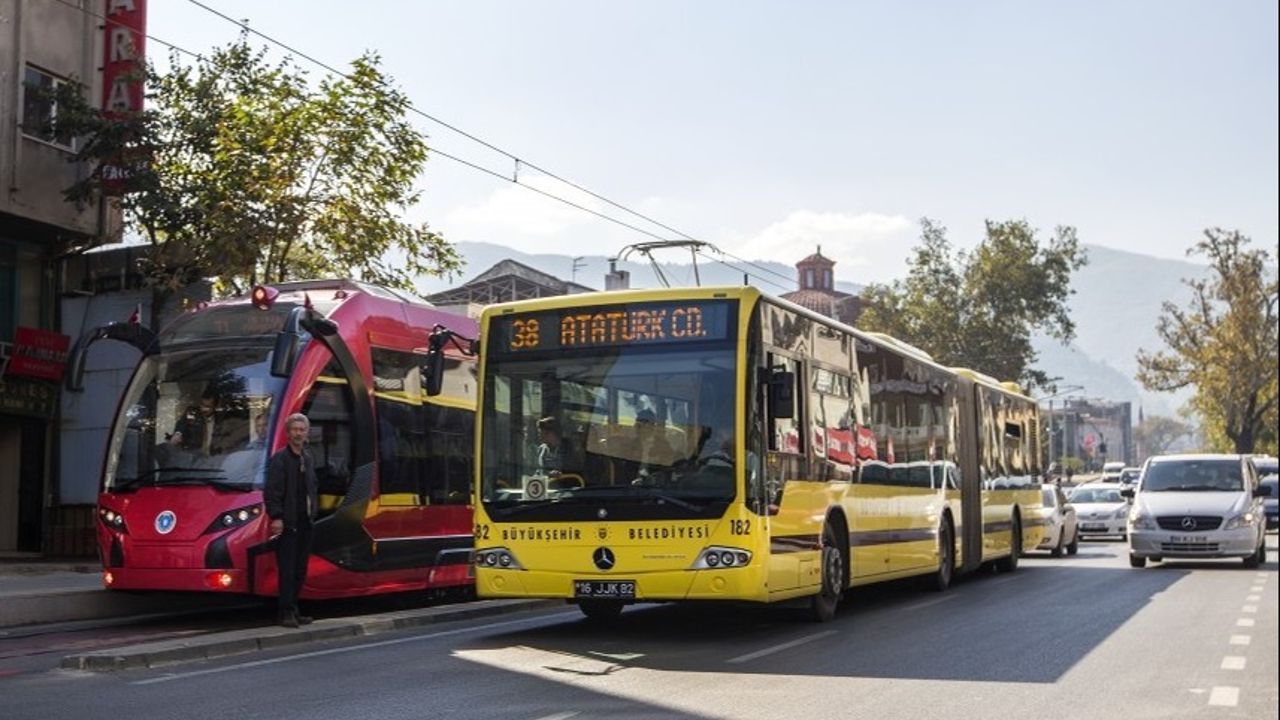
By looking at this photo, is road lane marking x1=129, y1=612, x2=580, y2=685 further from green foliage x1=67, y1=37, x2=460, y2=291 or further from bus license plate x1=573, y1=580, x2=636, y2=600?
green foliage x1=67, y1=37, x2=460, y2=291

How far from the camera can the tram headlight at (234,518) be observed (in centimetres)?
1388

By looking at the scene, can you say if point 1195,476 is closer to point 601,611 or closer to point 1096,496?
point 601,611

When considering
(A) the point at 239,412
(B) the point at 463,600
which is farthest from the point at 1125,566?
(A) the point at 239,412

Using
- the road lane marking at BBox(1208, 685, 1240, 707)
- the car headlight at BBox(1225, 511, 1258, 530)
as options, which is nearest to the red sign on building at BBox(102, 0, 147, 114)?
the car headlight at BBox(1225, 511, 1258, 530)

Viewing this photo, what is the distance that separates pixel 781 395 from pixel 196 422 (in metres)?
5.66

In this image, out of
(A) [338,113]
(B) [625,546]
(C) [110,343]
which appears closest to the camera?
(B) [625,546]

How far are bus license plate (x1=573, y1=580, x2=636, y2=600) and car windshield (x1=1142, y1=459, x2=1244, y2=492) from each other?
1551 cm

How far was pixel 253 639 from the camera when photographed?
11969 millimetres

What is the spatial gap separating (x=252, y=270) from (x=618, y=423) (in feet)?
42.6

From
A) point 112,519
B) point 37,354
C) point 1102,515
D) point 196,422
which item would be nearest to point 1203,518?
point 1102,515

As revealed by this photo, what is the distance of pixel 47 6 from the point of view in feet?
89.1

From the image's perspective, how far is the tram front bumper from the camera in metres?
12.1

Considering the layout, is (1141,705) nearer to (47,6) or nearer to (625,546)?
(625,546)

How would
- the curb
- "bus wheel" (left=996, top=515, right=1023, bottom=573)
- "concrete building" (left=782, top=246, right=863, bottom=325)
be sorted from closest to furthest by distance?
the curb, "bus wheel" (left=996, top=515, right=1023, bottom=573), "concrete building" (left=782, top=246, right=863, bottom=325)
